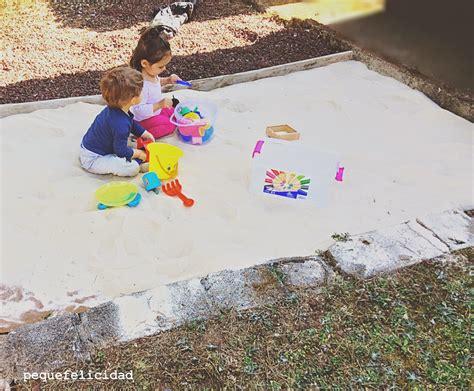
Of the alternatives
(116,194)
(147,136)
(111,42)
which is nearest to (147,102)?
(147,136)

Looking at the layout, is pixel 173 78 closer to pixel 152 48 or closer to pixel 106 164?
pixel 152 48

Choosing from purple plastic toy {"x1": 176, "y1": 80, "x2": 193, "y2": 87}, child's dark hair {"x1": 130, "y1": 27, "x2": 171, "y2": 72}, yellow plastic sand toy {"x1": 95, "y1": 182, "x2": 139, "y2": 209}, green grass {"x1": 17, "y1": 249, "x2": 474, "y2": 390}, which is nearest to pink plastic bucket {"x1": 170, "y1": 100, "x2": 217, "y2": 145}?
purple plastic toy {"x1": 176, "y1": 80, "x2": 193, "y2": 87}

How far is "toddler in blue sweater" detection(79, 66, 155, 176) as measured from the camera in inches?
120

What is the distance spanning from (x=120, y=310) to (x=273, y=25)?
4682 millimetres

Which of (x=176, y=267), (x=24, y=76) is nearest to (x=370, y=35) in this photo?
(x=24, y=76)

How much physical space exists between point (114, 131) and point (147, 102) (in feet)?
2.25

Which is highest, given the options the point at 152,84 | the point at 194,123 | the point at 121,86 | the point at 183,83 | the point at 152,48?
the point at 152,48

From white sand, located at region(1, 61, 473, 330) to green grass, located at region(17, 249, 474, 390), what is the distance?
1.35ft

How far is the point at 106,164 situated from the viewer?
3.18 meters

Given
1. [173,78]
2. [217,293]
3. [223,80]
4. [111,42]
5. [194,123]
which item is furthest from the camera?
[111,42]

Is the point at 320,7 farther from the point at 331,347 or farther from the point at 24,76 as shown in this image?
the point at 331,347

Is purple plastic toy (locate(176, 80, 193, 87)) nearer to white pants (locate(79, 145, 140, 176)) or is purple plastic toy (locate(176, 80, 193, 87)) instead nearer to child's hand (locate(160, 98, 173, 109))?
child's hand (locate(160, 98, 173, 109))

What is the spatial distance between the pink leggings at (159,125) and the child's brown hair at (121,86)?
60cm

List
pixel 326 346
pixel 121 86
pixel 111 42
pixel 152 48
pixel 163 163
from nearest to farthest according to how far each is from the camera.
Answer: pixel 326 346 < pixel 121 86 < pixel 163 163 < pixel 152 48 < pixel 111 42
